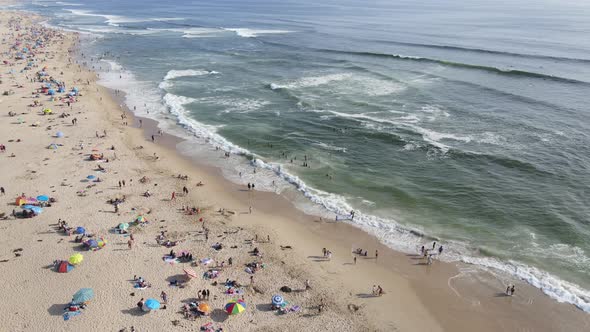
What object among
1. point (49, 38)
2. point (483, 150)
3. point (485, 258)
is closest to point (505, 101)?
point (483, 150)

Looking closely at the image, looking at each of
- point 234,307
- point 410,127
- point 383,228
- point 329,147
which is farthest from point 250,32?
point 234,307

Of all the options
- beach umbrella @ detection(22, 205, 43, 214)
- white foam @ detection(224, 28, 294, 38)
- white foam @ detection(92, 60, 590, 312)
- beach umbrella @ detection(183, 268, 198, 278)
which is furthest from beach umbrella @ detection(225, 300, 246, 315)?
white foam @ detection(224, 28, 294, 38)

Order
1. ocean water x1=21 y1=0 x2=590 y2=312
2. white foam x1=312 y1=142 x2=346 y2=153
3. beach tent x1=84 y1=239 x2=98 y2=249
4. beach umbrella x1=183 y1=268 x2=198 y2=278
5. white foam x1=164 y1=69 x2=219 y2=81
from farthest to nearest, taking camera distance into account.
Answer: white foam x1=164 y1=69 x2=219 y2=81 < white foam x1=312 y1=142 x2=346 y2=153 < ocean water x1=21 y1=0 x2=590 y2=312 < beach tent x1=84 y1=239 x2=98 y2=249 < beach umbrella x1=183 y1=268 x2=198 y2=278

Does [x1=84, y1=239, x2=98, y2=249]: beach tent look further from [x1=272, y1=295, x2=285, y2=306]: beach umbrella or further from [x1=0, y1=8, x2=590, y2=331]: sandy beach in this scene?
[x1=272, y1=295, x2=285, y2=306]: beach umbrella

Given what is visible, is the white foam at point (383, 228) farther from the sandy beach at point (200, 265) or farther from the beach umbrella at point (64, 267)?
the beach umbrella at point (64, 267)

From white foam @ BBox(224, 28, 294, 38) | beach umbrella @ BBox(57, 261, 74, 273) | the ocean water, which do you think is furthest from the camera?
white foam @ BBox(224, 28, 294, 38)

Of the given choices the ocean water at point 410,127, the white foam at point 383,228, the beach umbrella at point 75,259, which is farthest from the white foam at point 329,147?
the beach umbrella at point 75,259
